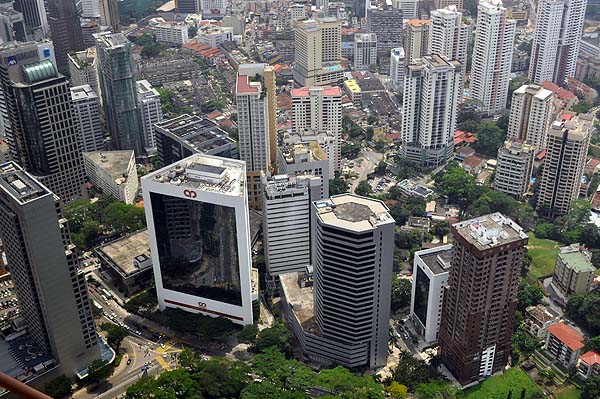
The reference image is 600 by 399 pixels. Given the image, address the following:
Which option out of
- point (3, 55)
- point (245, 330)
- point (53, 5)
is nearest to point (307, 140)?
point (245, 330)

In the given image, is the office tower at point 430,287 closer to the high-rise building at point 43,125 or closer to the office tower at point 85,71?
the high-rise building at point 43,125

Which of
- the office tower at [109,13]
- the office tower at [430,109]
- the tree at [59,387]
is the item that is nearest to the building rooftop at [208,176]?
the tree at [59,387]

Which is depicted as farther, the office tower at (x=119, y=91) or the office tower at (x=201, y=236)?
the office tower at (x=119, y=91)

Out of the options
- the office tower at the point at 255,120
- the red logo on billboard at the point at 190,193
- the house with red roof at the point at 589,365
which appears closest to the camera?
the house with red roof at the point at 589,365

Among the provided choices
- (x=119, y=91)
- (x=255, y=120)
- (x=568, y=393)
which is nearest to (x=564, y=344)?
(x=568, y=393)

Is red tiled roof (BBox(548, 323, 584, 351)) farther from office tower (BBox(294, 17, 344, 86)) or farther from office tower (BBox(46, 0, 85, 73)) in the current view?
office tower (BBox(46, 0, 85, 73))

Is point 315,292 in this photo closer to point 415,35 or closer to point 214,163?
point 214,163

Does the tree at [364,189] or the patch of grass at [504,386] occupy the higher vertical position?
the tree at [364,189]
